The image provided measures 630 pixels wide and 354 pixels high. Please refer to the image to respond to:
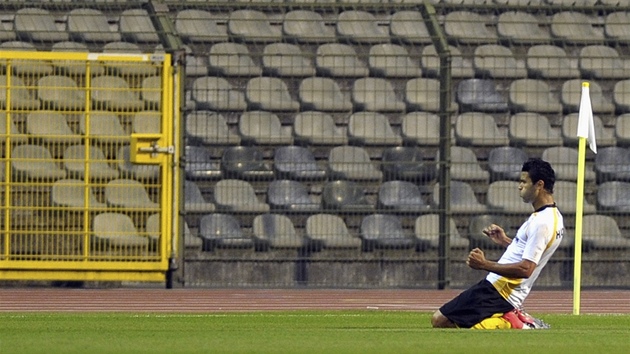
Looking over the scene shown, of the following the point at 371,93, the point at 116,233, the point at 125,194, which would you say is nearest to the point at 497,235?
the point at 371,93

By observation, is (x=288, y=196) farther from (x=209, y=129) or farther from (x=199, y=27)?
(x=199, y=27)

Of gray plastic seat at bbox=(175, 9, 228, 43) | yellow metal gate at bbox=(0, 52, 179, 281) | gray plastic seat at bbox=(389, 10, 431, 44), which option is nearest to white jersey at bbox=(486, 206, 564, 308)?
yellow metal gate at bbox=(0, 52, 179, 281)

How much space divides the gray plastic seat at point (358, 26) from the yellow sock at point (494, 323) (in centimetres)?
704

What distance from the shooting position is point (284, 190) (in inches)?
582

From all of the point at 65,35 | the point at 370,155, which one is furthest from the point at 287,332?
the point at 65,35

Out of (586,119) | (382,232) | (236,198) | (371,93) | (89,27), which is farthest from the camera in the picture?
(89,27)

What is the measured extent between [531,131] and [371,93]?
1841mm

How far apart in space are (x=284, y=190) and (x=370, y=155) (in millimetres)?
1017

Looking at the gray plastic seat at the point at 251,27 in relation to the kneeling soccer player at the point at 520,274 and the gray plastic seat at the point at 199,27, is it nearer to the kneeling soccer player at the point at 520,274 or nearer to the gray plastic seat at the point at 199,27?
the gray plastic seat at the point at 199,27

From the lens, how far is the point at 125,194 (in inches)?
585

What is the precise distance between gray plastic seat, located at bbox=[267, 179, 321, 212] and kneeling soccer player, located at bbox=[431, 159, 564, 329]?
5.39 meters

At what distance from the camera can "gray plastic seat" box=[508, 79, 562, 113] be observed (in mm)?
15172

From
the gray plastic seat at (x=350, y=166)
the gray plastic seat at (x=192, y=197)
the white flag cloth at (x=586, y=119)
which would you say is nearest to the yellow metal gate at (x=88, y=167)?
the gray plastic seat at (x=192, y=197)

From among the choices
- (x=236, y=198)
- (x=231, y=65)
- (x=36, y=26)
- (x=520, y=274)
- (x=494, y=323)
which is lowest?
(x=494, y=323)
